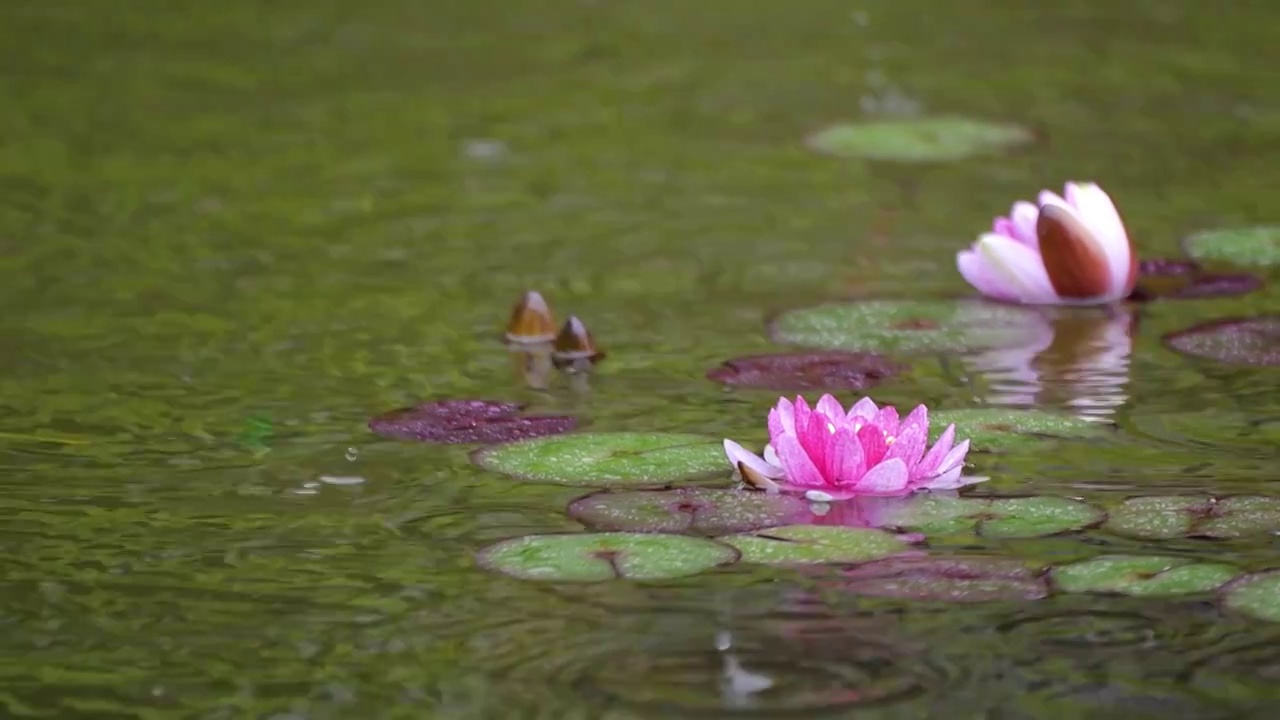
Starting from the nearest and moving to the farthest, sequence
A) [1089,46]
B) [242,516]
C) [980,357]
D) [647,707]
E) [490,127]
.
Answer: [647,707]
[242,516]
[980,357]
[490,127]
[1089,46]

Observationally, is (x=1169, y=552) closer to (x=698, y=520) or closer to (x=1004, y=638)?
(x=1004, y=638)

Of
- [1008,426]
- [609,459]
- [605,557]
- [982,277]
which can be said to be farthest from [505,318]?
[605,557]

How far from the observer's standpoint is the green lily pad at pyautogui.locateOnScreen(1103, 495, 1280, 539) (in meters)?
2.73

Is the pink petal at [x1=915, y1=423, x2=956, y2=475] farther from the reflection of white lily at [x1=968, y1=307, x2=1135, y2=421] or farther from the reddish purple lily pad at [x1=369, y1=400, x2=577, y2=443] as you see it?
the reddish purple lily pad at [x1=369, y1=400, x2=577, y2=443]

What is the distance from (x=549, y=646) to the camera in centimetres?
243

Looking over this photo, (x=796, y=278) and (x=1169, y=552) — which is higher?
(x=796, y=278)

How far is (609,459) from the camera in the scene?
10.1ft

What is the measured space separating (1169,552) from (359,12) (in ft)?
16.5

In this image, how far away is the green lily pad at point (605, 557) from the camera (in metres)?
2.63

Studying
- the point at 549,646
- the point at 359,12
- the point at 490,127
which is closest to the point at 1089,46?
the point at 490,127

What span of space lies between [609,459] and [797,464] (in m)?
0.31

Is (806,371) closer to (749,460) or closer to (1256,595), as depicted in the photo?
(749,460)

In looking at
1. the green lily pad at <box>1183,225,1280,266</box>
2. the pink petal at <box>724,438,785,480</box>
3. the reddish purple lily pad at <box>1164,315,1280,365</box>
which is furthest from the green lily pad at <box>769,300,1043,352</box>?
the pink petal at <box>724,438,785,480</box>

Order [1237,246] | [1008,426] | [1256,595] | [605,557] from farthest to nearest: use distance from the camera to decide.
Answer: [1237,246]
[1008,426]
[605,557]
[1256,595]
